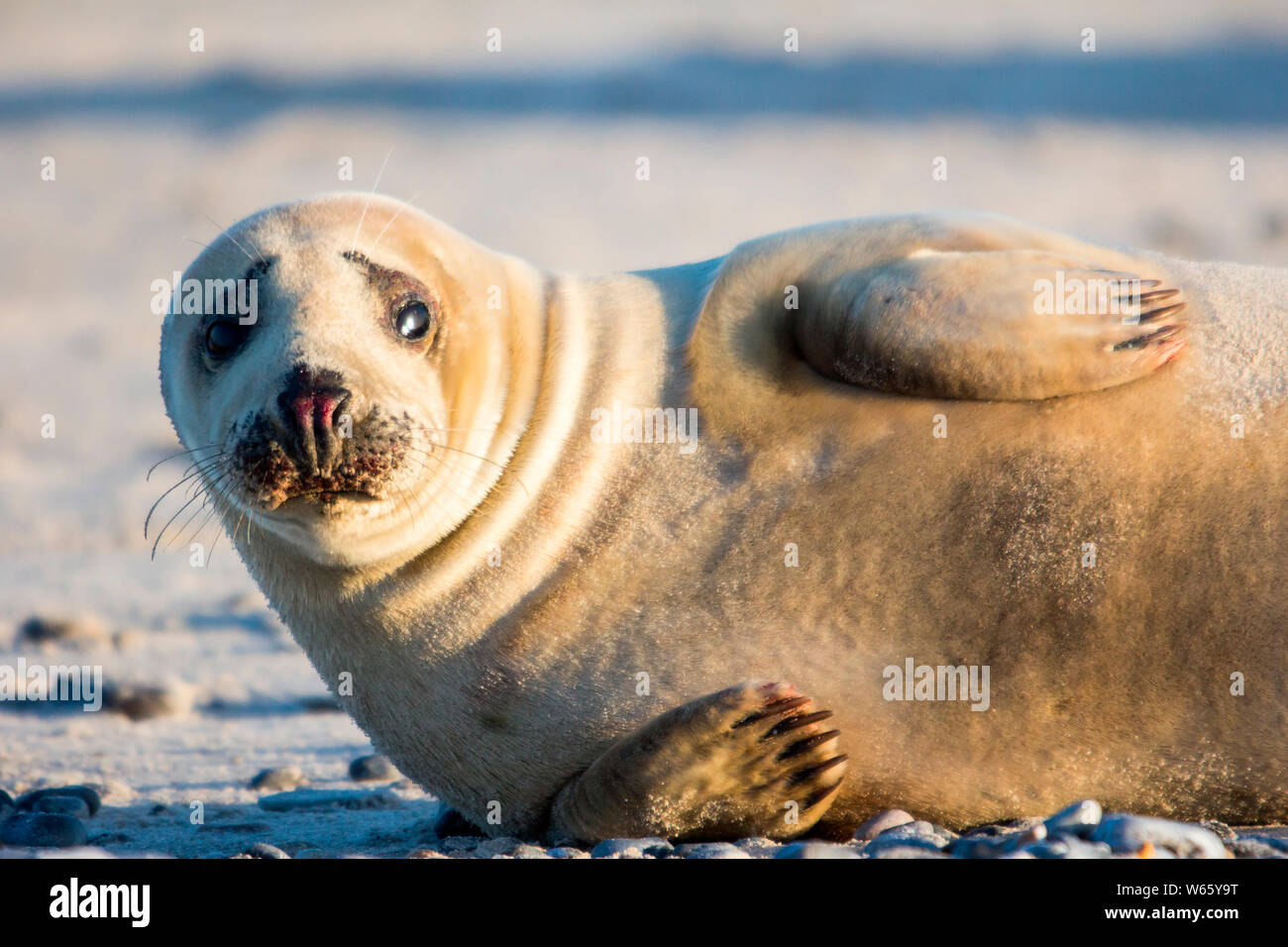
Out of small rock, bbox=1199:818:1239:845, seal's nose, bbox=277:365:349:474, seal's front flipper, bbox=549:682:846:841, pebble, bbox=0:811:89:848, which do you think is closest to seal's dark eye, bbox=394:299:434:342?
seal's nose, bbox=277:365:349:474

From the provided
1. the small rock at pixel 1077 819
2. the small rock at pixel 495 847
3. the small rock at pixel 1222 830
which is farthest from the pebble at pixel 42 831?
the small rock at pixel 1222 830

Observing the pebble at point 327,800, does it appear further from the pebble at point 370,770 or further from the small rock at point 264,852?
the small rock at point 264,852

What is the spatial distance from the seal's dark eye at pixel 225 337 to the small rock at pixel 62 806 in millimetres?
1461

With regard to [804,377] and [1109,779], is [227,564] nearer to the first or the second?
[804,377]

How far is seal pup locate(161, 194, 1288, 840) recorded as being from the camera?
3375 mm

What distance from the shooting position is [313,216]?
151 inches

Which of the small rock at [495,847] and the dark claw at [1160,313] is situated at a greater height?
the dark claw at [1160,313]

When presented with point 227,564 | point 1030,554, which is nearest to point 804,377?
point 1030,554

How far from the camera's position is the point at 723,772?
11.0 ft

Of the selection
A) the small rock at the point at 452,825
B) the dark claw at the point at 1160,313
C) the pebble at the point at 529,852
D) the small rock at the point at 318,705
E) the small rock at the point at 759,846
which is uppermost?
the dark claw at the point at 1160,313

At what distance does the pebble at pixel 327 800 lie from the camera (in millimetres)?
4559

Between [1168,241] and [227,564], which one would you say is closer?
[227,564]

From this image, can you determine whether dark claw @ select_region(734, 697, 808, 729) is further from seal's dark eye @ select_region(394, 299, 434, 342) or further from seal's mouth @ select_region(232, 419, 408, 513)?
seal's dark eye @ select_region(394, 299, 434, 342)
